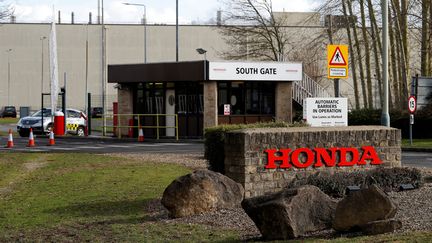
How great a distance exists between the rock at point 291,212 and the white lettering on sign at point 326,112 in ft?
20.1

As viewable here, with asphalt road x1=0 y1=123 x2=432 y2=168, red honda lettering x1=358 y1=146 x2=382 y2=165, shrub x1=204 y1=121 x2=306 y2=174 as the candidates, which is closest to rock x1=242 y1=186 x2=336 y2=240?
shrub x1=204 y1=121 x2=306 y2=174

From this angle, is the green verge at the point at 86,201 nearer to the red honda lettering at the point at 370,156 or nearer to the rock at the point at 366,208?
the rock at the point at 366,208

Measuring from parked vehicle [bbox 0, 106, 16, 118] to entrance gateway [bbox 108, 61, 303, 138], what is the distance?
45.9 metres

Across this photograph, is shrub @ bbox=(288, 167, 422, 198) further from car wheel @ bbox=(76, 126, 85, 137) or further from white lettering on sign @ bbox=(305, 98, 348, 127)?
car wheel @ bbox=(76, 126, 85, 137)

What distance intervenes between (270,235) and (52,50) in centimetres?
2895

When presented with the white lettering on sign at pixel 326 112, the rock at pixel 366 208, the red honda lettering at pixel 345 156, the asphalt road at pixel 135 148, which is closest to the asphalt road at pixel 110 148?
the asphalt road at pixel 135 148


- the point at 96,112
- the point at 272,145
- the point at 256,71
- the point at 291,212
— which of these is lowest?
the point at 291,212

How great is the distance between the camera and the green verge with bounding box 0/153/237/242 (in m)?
11.1

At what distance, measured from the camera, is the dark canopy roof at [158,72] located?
36.0 meters

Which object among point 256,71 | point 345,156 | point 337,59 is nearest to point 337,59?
point 337,59

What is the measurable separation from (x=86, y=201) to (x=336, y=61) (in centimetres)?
636

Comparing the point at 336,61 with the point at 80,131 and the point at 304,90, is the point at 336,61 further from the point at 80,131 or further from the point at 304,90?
the point at 80,131

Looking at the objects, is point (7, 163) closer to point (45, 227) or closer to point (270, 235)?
point (45, 227)

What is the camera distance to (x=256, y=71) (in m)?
36.6
